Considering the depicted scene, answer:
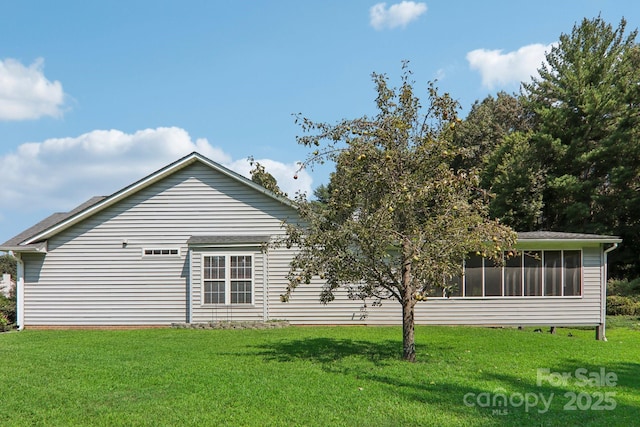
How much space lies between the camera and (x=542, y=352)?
983 cm

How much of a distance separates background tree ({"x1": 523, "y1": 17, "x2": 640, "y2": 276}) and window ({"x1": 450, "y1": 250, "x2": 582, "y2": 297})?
11917mm

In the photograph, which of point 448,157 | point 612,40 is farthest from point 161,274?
point 612,40

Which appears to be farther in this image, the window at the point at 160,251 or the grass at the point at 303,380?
the window at the point at 160,251

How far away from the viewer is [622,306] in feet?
64.7

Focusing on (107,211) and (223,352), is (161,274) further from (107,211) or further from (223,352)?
(223,352)

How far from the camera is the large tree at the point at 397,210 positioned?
786cm

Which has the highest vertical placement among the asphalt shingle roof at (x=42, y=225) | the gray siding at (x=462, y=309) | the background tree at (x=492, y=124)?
the background tree at (x=492, y=124)

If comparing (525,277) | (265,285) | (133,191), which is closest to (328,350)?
(265,285)

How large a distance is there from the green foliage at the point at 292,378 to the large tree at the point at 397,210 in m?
1.44

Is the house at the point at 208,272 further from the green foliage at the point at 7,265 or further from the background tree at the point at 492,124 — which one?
the green foliage at the point at 7,265

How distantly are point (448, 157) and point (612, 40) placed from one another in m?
25.1

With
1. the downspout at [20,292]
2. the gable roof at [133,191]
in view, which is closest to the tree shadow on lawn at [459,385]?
the gable roof at [133,191]

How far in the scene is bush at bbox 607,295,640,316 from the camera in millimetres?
19453

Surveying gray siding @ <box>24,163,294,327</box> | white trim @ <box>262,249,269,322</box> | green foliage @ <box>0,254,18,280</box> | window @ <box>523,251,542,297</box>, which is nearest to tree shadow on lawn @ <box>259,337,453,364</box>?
white trim @ <box>262,249,269,322</box>
